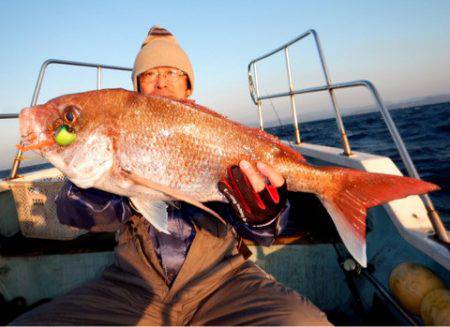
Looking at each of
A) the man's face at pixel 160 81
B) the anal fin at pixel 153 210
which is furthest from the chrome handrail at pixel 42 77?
the anal fin at pixel 153 210

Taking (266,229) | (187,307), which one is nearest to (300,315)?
(266,229)

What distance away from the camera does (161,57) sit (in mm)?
2941

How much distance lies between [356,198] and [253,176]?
0.69 meters

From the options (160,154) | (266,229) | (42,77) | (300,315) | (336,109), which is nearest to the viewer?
(300,315)

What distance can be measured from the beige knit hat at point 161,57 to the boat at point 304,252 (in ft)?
4.70

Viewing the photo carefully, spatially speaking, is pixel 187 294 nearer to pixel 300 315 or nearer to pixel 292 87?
pixel 300 315

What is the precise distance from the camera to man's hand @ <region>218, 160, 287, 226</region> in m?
2.06

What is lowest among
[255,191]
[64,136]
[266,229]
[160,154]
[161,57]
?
[266,229]

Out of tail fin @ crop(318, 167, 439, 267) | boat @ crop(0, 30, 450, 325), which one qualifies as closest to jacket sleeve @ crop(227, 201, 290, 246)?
tail fin @ crop(318, 167, 439, 267)

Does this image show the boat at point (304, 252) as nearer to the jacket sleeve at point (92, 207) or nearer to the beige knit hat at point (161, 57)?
the jacket sleeve at point (92, 207)

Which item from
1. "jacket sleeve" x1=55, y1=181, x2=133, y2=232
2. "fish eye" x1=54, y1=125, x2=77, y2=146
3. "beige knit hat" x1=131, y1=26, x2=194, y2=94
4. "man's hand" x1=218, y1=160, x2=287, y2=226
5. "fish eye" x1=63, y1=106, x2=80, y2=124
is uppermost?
"beige knit hat" x1=131, y1=26, x2=194, y2=94

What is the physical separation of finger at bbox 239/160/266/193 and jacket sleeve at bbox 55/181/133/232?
3.16 feet

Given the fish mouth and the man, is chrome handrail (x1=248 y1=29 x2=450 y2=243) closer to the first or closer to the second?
the man

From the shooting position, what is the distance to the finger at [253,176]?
2.06m
